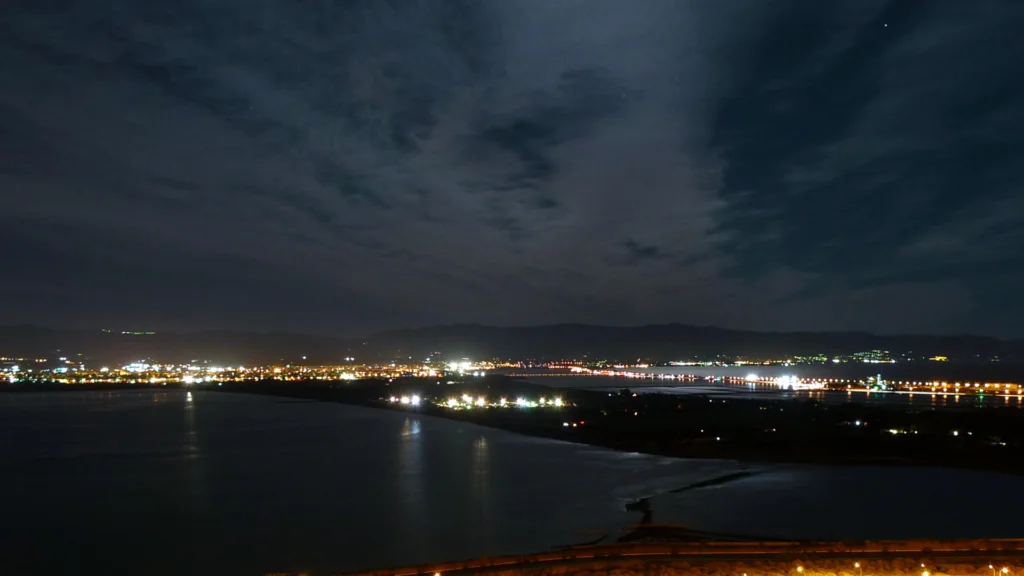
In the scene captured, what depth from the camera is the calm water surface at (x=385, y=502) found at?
15.5 m

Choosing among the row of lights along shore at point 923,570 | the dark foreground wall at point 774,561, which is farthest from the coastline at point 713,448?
the row of lights along shore at point 923,570

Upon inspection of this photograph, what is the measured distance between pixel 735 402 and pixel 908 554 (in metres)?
44.4

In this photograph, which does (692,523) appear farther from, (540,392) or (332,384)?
(332,384)

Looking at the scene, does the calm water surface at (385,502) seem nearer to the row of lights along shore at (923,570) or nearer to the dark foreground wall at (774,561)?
the dark foreground wall at (774,561)

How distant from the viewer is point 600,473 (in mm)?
24016

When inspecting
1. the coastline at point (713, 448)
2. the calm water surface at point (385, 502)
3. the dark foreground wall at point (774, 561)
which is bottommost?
the coastline at point (713, 448)

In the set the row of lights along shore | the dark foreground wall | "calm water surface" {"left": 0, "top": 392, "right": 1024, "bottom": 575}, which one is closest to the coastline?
"calm water surface" {"left": 0, "top": 392, "right": 1024, "bottom": 575}

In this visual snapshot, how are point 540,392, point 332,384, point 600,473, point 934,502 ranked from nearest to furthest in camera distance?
point 934,502, point 600,473, point 540,392, point 332,384

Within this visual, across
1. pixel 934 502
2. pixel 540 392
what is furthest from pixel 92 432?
pixel 934 502

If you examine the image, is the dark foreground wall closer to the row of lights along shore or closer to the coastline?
the row of lights along shore

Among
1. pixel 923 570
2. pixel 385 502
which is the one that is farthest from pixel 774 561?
pixel 385 502

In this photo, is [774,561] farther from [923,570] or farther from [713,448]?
[713,448]

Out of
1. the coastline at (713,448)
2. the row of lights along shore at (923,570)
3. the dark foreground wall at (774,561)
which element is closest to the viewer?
the row of lights along shore at (923,570)

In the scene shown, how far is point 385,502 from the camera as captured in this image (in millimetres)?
20484
